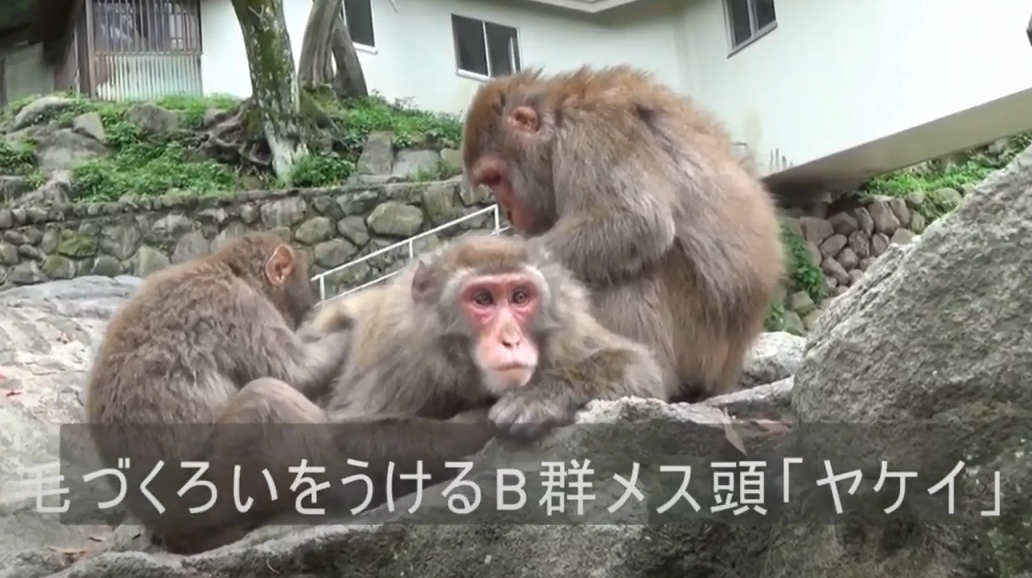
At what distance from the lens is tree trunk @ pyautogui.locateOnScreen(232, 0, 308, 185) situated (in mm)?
14102

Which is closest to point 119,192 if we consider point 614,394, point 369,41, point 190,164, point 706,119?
point 190,164

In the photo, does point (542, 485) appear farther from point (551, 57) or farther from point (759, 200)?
point (551, 57)

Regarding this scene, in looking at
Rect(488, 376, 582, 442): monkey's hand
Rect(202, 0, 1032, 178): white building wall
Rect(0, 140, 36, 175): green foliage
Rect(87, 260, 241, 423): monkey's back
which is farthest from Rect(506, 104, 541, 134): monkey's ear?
Rect(0, 140, 36, 175): green foliage

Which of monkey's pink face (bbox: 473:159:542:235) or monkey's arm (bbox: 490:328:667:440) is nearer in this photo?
monkey's arm (bbox: 490:328:667:440)

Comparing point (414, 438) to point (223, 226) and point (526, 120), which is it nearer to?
point (526, 120)

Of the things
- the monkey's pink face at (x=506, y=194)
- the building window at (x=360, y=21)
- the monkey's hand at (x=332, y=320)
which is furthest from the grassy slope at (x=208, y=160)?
the monkey's hand at (x=332, y=320)

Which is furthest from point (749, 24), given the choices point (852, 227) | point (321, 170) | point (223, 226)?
point (223, 226)

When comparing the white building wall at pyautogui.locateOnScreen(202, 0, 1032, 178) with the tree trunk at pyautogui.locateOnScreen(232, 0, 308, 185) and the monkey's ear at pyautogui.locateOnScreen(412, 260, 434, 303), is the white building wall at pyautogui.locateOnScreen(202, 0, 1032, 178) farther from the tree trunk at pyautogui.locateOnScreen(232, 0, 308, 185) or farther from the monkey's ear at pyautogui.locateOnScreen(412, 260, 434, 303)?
the monkey's ear at pyautogui.locateOnScreen(412, 260, 434, 303)

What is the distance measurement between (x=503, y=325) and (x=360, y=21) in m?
14.4

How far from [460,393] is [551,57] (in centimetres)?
1081

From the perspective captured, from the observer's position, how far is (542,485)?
2553 mm

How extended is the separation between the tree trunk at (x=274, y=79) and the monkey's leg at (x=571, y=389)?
38.9ft

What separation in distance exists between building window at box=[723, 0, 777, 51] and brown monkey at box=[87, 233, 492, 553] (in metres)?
9.28

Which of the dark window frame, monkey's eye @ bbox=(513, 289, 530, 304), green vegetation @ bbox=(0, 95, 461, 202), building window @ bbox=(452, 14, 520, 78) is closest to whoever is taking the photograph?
monkey's eye @ bbox=(513, 289, 530, 304)
